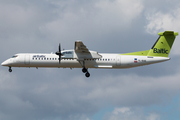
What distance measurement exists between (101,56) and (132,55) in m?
4.30

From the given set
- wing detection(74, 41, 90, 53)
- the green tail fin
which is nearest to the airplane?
the green tail fin

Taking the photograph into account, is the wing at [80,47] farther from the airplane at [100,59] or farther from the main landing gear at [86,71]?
the main landing gear at [86,71]

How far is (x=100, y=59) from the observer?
131 ft

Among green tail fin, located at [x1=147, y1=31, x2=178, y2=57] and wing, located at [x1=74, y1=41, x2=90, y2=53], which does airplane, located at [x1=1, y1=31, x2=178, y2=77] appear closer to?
green tail fin, located at [x1=147, y1=31, x2=178, y2=57]

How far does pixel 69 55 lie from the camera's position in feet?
128

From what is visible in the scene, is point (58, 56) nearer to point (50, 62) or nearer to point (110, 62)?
point (50, 62)

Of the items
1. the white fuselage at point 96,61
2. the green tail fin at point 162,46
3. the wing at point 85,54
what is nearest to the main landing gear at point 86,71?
the white fuselage at point 96,61

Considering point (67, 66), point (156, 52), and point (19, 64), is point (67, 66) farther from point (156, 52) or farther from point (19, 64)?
point (156, 52)

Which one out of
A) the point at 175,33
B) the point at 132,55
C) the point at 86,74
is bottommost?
the point at 86,74

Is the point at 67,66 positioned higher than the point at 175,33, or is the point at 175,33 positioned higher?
the point at 175,33

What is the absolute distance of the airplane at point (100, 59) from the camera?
129ft

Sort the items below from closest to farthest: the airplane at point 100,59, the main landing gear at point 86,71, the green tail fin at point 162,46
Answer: the airplane at point 100,59
the green tail fin at point 162,46
the main landing gear at point 86,71

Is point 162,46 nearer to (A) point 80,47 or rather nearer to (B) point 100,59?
(B) point 100,59

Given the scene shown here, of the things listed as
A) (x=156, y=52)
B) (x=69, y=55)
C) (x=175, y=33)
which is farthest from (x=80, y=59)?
(x=175, y=33)
